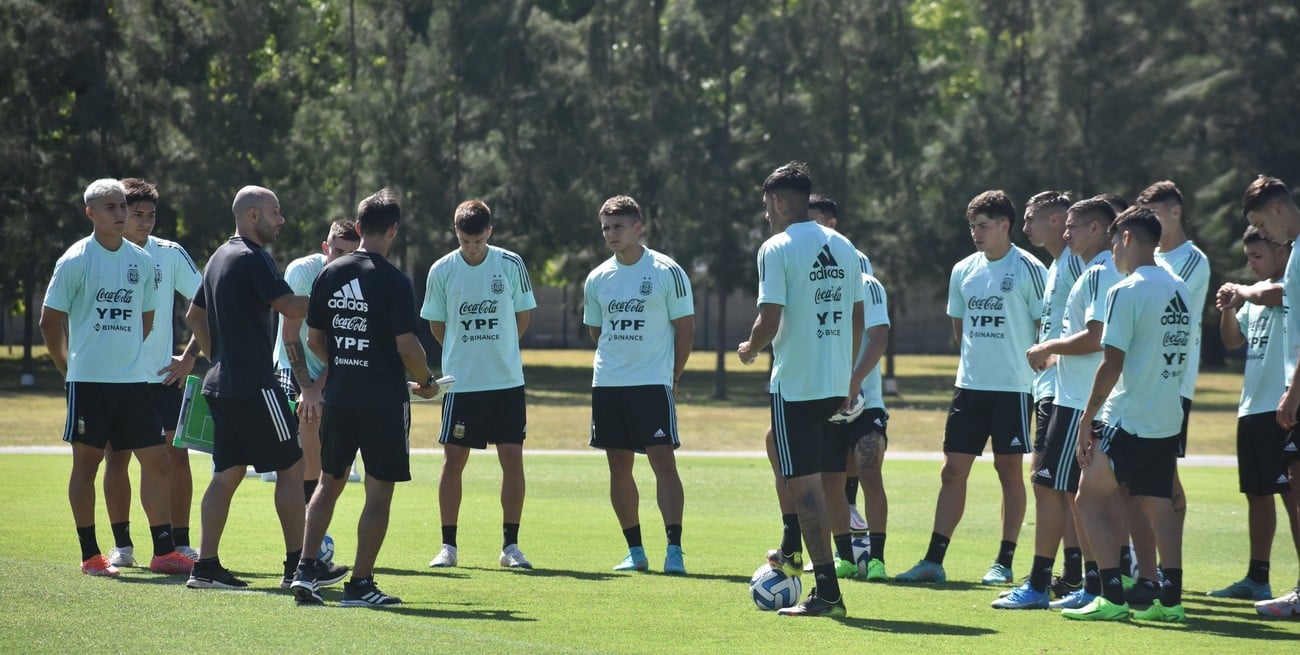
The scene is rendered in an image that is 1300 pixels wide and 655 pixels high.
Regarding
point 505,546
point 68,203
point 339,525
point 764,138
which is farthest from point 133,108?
point 505,546

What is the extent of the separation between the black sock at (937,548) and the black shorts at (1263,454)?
187cm

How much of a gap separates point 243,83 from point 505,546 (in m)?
29.7

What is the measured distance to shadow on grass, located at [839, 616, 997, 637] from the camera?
7.48 metres

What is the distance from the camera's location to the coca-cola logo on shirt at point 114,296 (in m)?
9.13

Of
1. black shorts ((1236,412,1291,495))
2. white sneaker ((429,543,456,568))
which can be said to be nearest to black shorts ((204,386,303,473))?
white sneaker ((429,543,456,568))

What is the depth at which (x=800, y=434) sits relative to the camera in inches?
313

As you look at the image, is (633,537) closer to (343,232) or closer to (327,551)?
(327,551)

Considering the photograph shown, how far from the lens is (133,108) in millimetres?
34125

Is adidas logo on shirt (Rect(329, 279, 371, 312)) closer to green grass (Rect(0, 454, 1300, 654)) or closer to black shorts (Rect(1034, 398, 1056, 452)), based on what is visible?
green grass (Rect(0, 454, 1300, 654))

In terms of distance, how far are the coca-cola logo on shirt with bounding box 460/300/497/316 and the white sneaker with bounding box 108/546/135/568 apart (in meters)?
2.73

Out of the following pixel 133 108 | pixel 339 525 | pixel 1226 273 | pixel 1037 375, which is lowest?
pixel 339 525

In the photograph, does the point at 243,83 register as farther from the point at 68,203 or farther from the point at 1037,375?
the point at 1037,375

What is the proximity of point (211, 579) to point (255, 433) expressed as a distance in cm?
87

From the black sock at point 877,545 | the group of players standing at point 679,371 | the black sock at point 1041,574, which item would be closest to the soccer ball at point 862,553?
the black sock at point 877,545
